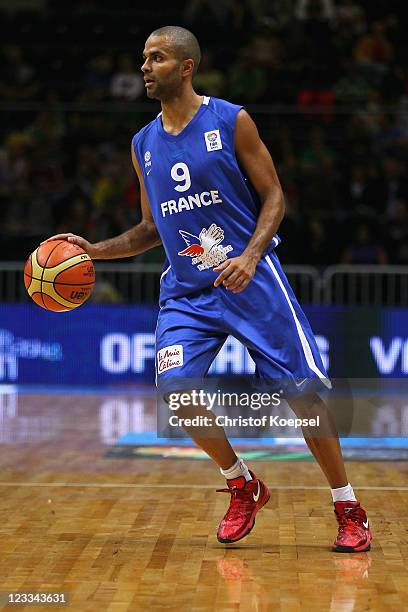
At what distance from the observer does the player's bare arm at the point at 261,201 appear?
479cm

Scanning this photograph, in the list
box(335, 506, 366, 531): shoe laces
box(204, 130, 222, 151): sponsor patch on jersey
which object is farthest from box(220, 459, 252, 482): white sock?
box(204, 130, 222, 151): sponsor patch on jersey

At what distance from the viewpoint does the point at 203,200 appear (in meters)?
5.04

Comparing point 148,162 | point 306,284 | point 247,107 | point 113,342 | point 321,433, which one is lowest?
point 113,342

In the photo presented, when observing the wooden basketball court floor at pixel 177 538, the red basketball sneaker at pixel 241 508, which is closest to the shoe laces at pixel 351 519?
the wooden basketball court floor at pixel 177 538

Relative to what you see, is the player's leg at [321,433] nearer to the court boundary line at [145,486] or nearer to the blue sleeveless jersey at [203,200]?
the blue sleeveless jersey at [203,200]

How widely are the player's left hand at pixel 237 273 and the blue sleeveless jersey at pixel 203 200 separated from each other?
21 centimetres

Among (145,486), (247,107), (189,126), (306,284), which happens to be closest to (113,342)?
(306,284)

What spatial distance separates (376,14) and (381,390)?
266 inches

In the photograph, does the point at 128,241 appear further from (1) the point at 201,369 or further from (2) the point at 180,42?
(2) the point at 180,42

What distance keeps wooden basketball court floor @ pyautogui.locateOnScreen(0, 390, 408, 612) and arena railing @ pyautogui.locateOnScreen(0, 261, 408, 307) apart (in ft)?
16.0

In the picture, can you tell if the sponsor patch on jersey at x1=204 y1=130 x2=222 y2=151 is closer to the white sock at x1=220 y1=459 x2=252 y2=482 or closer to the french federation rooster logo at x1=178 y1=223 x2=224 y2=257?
the french federation rooster logo at x1=178 y1=223 x2=224 y2=257

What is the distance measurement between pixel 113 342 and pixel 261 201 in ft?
26.0

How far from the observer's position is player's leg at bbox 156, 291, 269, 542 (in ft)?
16.2

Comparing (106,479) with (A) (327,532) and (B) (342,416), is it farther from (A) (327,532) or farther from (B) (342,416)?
(B) (342,416)
